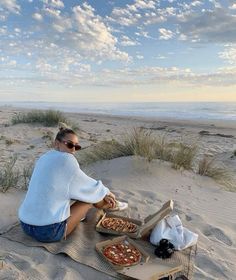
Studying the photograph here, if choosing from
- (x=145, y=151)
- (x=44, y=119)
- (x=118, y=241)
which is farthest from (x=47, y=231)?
(x=44, y=119)

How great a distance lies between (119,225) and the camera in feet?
18.1

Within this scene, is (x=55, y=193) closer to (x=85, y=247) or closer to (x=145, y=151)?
(x=85, y=247)

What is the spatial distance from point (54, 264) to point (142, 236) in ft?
4.01

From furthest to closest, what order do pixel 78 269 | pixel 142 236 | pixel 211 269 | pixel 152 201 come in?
pixel 152 201 < pixel 142 236 < pixel 211 269 < pixel 78 269

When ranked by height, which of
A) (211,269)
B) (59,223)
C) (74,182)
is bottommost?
(211,269)

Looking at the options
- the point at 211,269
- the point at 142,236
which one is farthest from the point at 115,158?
the point at 211,269

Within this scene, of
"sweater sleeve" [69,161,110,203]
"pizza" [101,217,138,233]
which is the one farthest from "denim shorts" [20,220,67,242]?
"pizza" [101,217,138,233]

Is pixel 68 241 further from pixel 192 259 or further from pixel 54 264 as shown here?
pixel 192 259

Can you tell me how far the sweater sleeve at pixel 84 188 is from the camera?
502cm

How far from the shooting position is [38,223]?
4.89 metres

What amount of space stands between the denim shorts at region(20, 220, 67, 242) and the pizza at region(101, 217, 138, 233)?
671mm

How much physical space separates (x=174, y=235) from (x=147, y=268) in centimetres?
76

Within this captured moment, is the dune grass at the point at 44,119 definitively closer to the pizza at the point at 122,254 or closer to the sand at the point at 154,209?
the sand at the point at 154,209

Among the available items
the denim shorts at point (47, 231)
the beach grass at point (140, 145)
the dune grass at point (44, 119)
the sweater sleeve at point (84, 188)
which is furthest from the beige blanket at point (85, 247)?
the dune grass at point (44, 119)
